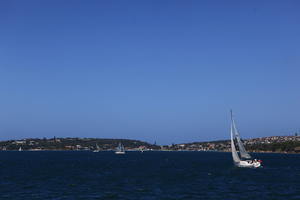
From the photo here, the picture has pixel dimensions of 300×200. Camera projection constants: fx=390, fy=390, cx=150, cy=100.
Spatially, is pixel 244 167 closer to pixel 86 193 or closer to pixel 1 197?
pixel 86 193

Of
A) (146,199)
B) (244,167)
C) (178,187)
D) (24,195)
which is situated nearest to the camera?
(146,199)

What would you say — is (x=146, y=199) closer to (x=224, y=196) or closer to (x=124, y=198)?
(x=124, y=198)

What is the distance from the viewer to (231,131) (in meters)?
105

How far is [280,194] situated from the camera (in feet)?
168

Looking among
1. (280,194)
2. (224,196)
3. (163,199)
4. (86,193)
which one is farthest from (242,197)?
(86,193)

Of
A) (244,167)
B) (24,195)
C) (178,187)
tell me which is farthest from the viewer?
(244,167)

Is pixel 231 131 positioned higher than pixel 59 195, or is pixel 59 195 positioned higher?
pixel 231 131

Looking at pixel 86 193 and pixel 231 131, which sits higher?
pixel 231 131

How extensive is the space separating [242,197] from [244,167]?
5554cm

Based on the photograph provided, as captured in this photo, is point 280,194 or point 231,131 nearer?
point 280,194

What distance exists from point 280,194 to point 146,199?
1835 cm

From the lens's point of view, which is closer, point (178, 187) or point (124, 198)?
point (124, 198)

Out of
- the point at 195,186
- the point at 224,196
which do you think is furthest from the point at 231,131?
the point at 224,196

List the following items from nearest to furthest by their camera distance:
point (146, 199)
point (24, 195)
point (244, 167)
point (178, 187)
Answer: point (146, 199), point (24, 195), point (178, 187), point (244, 167)
